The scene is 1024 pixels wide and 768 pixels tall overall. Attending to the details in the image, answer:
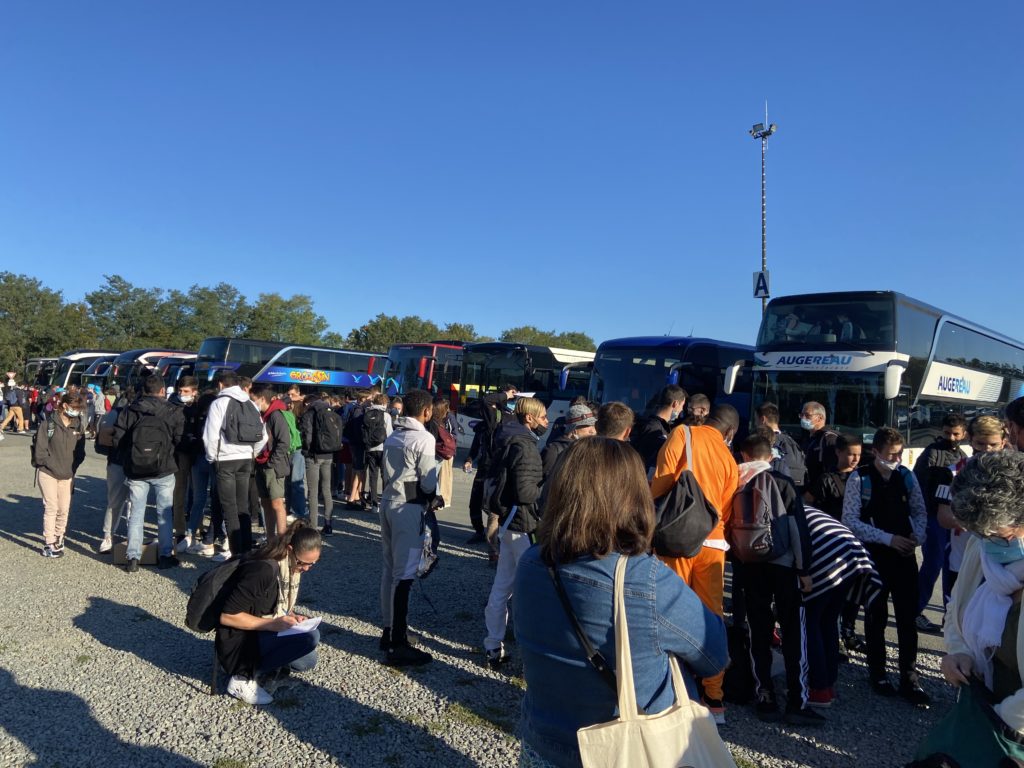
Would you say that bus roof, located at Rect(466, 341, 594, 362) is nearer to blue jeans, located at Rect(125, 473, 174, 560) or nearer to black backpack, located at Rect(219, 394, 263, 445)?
black backpack, located at Rect(219, 394, 263, 445)

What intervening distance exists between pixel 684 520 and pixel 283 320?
2589 inches

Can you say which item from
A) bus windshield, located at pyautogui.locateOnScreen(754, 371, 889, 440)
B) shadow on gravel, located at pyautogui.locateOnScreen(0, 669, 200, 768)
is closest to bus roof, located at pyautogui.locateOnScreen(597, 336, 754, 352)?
bus windshield, located at pyautogui.locateOnScreen(754, 371, 889, 440)

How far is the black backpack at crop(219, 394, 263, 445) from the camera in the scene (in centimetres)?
680

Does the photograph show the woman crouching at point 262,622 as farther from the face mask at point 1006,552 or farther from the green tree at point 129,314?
the green tree at point 129,314

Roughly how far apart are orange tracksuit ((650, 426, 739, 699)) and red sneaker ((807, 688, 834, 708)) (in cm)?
70

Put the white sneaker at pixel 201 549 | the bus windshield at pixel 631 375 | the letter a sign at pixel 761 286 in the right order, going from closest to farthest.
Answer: the white sneaker at pixel 201 549 → the bus windshield at pixel 631 375 → the letter a sign at pixel 761 286

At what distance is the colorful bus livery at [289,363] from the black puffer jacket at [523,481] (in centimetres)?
1944

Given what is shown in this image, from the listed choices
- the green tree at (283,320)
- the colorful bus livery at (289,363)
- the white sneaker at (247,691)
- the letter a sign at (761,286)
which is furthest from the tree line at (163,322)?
the white sneaker at (247,691)

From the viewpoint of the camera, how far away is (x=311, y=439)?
8.65m

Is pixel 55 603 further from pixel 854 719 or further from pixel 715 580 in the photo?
pixel 854 719

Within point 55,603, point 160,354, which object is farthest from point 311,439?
point 160,354

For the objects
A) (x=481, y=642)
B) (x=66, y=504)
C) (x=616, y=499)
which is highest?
(x=616, y=499)

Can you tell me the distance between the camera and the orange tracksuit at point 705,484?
3852mm

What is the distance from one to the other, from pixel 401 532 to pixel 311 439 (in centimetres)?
427
